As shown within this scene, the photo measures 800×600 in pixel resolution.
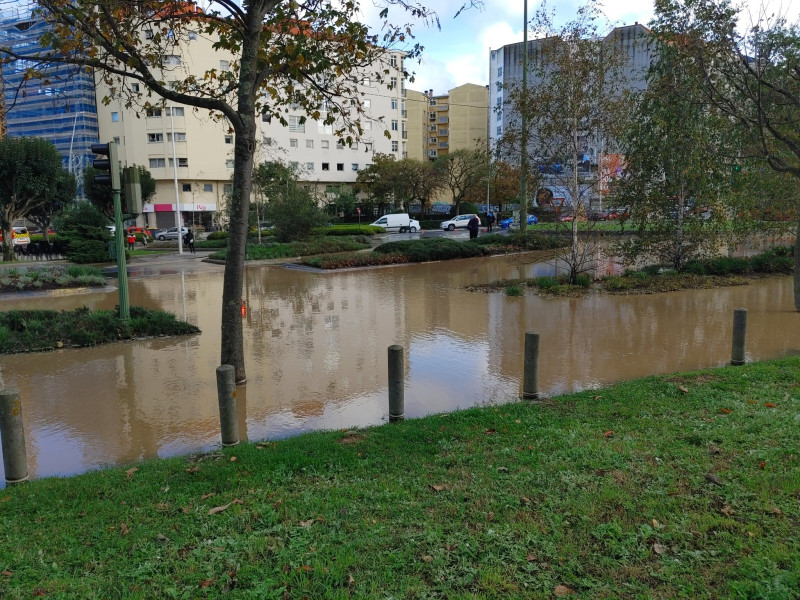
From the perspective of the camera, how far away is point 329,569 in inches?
126

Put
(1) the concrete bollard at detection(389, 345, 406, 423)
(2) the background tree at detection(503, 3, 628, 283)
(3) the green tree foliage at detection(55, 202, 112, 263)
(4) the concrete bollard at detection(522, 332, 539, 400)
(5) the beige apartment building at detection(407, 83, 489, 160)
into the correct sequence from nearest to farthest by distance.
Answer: (1) the concrete bollard at detection(389, 345, 406, 423)
(4) the concrete bollard at detection(522, 332, 539, 400)
(2) the background tree at detection(503, 3, 628, 283)
(3) the green tree foliage at detection(55, 202, 112, 263)
(5) the beige apartment building at detection(407, 83, 489, 160)

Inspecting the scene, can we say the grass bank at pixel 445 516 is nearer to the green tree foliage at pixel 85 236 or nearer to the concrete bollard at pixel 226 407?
the concrete bollard at pixel 226 407

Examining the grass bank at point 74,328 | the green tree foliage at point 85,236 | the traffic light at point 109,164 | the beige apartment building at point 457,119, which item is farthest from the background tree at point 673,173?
the beige apartment building at point 457,119

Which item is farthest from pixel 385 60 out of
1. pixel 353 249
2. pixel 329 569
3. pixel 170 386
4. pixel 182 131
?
pixel 182 131

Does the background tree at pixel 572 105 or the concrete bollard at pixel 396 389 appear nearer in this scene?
the concrete bollard at pixel 396 389

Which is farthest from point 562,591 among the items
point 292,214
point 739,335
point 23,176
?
point 23,176

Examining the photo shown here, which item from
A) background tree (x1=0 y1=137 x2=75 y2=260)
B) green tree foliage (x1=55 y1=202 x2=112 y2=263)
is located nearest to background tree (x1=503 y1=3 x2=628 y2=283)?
green tree foliage (x1=55 y1=202 x2=112 y2=263)

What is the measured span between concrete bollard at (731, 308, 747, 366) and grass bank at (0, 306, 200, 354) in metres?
8.62

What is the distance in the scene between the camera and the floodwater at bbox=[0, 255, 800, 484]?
249 inches

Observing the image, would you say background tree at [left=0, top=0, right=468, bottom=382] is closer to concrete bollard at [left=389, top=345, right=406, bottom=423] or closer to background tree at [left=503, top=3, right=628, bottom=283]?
concrete bollard at [left=389, top=345, right=406, bottom=423]

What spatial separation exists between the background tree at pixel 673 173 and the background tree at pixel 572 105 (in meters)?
0.92

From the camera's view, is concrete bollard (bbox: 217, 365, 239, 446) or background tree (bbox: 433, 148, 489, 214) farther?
background tree (bbox: 433, 148, 489, 214)

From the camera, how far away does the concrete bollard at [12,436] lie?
476cm

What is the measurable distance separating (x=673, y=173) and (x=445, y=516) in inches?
556
